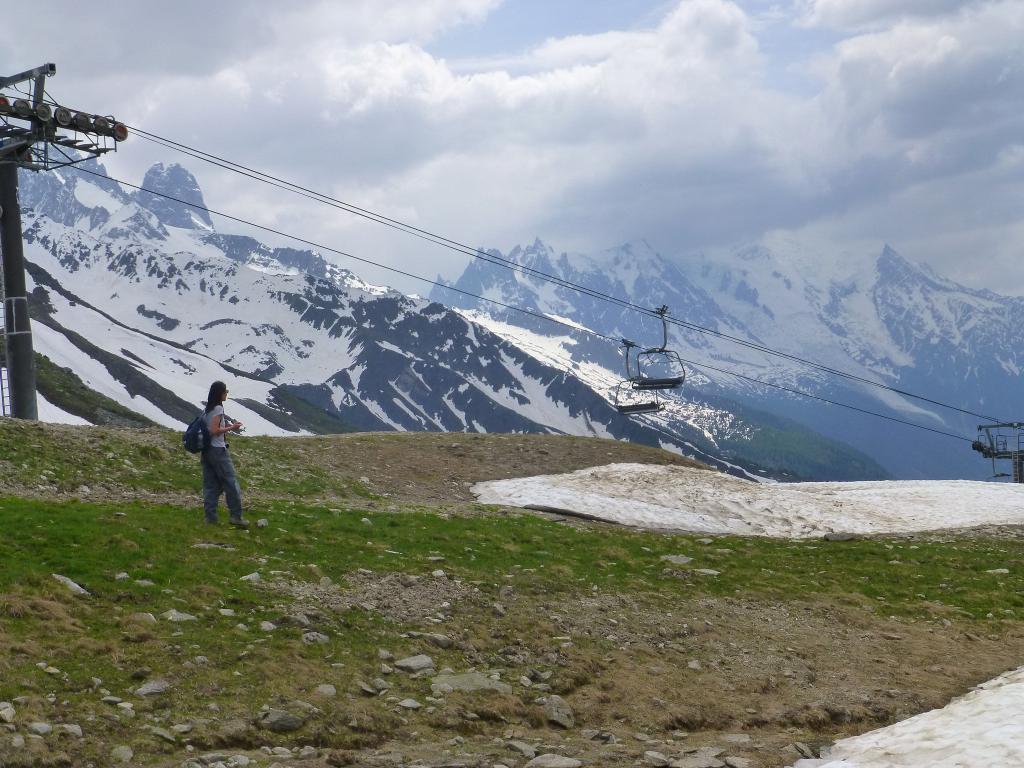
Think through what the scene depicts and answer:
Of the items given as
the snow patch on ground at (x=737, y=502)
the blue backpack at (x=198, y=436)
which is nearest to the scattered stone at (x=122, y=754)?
the blue backpack at (x=198, y=436)

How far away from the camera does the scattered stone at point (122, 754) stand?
1359 cm

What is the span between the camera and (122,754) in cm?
1367

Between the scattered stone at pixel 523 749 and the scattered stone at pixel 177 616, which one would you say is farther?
the scattered stone at pixel 177 616

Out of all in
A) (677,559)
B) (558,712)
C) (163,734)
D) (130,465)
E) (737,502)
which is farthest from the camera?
(737,502)

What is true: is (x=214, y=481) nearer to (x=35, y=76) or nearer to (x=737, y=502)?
(x=35, y=76)

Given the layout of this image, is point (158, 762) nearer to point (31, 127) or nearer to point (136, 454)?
point (136, 454)

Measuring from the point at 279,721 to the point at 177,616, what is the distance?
12.4 feet

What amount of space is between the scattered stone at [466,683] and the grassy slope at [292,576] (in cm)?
26

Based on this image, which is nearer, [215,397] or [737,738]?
[737,738]

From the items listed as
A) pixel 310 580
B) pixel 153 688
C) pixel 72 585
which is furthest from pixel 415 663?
pixel 72 585

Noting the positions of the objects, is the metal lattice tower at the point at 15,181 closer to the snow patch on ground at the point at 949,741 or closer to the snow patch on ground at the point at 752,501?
the snow patch on ground at the point at 752,501

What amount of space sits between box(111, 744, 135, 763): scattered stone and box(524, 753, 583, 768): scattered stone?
4876 mm

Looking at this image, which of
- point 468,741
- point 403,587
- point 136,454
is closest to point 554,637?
point 403,587

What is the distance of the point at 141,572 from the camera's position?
65.2ft
